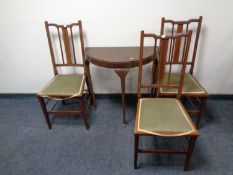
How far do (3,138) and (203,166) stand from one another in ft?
6.55

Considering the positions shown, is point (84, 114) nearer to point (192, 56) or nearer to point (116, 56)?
point (116, 56)

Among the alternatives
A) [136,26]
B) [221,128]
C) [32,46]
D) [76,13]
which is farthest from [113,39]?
[221,128]

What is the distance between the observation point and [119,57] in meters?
1.70

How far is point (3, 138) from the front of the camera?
1904 millimetres

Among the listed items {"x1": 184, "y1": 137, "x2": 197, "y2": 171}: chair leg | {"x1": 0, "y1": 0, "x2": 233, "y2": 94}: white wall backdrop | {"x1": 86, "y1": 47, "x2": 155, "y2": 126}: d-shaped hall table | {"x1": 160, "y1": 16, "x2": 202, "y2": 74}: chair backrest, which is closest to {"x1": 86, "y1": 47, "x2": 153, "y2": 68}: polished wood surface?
{"x1": 86, "y1": 47, "x2": 155, "y2": 126}: d-shaped hall table

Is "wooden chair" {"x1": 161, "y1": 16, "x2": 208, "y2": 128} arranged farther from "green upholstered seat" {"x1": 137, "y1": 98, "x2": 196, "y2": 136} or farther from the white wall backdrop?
"green upholstered seat" {"x1": 137, "y1": 98, "x2": 196, "y2": 136}

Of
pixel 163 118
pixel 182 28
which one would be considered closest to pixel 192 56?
pixel 182 28

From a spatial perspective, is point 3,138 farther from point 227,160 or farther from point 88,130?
point 227,160

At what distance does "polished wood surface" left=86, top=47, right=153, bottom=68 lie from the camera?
5.28 feet

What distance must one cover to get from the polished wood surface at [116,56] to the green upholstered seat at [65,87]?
11.0 inches

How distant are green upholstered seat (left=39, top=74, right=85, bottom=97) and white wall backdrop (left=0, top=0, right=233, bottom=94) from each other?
38 cm

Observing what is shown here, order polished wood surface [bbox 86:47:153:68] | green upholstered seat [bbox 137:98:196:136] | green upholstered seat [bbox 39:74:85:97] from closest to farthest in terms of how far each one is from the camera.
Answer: green upholstered seat [bbox 137:98:196:136] < polished wood surface [bbox 86:47:153:68] < green upholstered seat [bbox 39:74:85:97]

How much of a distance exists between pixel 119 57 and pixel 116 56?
0.15 ft

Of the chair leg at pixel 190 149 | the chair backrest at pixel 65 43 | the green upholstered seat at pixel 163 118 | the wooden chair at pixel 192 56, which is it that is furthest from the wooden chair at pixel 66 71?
the chair leg at pixel 190 149
